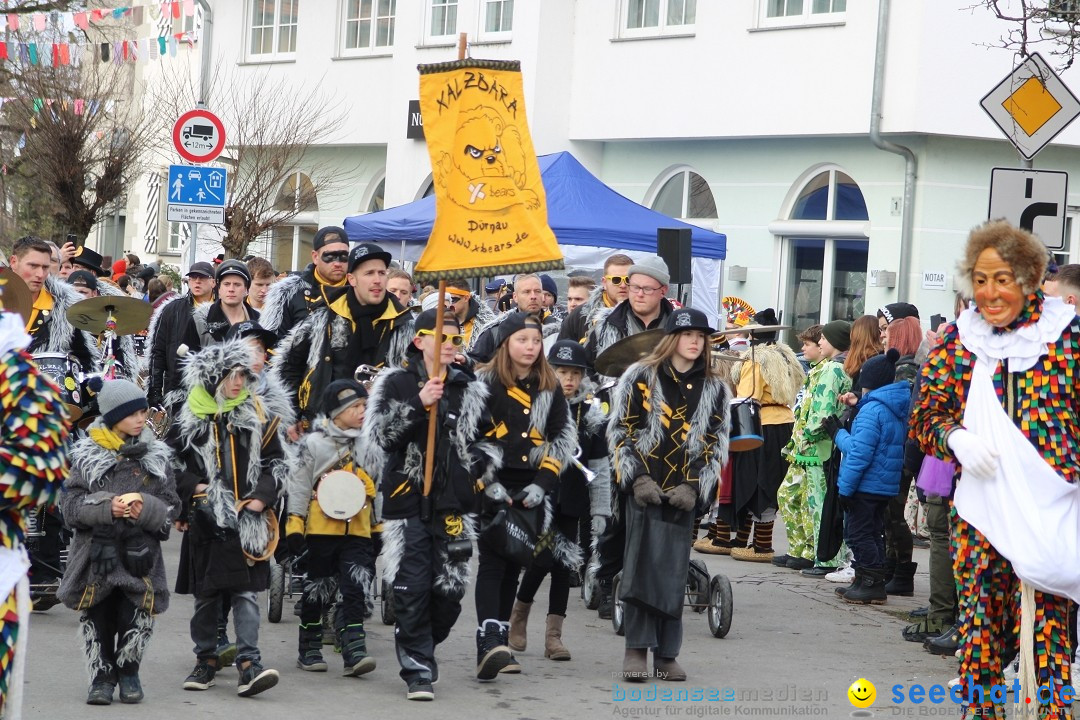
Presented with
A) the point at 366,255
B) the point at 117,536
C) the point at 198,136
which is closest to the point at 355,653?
the point at 117,536

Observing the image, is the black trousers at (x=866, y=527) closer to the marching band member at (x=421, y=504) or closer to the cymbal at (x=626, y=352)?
the cymbal at (x=626, y=352)

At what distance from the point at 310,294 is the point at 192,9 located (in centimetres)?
2042

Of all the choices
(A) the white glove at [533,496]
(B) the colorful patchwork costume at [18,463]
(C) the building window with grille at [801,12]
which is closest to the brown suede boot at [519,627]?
(A) the white glove at [533,496]

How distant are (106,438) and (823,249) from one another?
16.0m

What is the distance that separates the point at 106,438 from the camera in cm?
705

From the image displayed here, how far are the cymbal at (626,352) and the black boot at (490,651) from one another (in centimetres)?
200

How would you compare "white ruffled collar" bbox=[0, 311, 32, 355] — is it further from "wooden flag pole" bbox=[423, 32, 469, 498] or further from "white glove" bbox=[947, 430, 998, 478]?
"white glove" bbox=[947, 430, 998, 478]

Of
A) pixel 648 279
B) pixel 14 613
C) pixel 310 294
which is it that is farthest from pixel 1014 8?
pixel 14 613

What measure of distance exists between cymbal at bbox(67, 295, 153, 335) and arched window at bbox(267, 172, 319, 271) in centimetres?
1777

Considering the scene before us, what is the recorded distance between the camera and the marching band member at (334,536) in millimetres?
7684

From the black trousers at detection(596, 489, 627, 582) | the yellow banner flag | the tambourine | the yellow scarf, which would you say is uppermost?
the yellow banner flag

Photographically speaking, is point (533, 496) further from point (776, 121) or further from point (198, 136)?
point (776, 121)

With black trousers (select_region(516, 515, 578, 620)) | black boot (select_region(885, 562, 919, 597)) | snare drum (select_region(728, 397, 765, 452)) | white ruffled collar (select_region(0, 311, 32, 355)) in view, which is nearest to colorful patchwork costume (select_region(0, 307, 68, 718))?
white ruffled collar (select_region(0, 311, 32, 355))

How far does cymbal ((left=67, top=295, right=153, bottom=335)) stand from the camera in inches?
373
